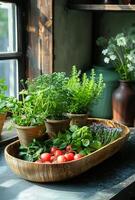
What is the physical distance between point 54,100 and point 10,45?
617mm

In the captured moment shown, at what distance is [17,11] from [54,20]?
0.21 metres

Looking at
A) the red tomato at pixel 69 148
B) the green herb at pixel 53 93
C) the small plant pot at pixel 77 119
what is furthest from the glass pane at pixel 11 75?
the red tomato at pixel 69 148

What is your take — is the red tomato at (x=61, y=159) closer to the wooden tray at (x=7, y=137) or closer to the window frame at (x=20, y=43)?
the wooden tray at (x=7, y=137)

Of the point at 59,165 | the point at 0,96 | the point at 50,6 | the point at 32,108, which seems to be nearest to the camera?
the point at 59,165

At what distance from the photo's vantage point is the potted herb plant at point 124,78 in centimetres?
215

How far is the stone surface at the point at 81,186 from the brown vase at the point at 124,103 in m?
0.62

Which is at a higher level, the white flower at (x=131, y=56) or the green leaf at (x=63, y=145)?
the white flower at (x=131, y=56)

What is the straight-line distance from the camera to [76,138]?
1564mm

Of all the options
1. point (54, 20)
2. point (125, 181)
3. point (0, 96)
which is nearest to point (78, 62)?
point (54, 20)

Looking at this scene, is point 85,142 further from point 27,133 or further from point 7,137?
point 7,137

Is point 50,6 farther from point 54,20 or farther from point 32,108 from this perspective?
point 32,108

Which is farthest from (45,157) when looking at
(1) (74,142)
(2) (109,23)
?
(2) (109,23)

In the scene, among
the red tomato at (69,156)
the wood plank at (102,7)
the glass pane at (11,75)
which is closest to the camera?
the red tomato at (69,156)

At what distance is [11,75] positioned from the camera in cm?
217
